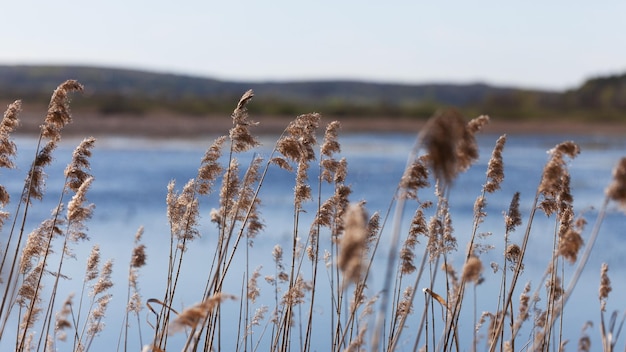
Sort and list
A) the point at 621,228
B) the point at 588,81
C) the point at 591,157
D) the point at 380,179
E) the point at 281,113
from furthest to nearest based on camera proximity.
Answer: the point at 588,81 < the point at 281,113 < the point at 591,157 < the point at 380,179 < the point at 621,228

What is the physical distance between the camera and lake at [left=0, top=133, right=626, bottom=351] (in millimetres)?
7957

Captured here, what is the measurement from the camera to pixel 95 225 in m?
12.5

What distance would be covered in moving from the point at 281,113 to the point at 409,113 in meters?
7.39

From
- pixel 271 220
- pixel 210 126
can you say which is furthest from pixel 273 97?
pixel 271 220

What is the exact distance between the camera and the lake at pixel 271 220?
796 cm

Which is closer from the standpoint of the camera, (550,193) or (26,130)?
(550,193)

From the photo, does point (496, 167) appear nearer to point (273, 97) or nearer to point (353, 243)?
point (353, 243)

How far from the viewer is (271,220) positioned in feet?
43.5

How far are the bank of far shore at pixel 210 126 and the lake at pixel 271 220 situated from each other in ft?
30.6

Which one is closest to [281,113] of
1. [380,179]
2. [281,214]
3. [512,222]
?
[380,179]

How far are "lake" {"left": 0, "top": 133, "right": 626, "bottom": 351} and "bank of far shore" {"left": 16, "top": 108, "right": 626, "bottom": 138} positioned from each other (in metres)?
9.34

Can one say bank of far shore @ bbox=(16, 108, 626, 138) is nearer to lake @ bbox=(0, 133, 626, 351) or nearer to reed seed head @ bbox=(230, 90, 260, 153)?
lake @ bbox=(0, 133, 626, 351)

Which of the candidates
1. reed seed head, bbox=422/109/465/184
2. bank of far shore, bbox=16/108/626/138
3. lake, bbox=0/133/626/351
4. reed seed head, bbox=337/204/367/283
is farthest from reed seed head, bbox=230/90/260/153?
bank of far shore, bbox=16/108/626/138

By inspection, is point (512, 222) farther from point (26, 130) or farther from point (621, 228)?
point (26, 130)
